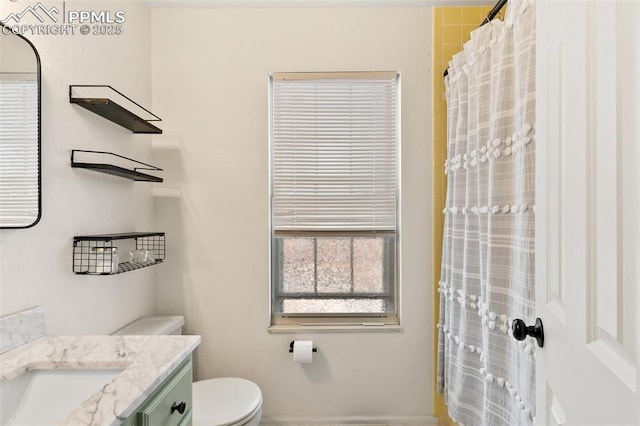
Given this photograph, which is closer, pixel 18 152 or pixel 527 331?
pixel 527 331

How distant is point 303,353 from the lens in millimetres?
1847

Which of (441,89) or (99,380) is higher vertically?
(441,89)

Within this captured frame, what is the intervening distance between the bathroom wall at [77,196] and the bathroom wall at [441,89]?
5.41 ft

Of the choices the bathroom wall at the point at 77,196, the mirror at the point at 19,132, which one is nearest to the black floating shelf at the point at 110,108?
the bathroom wall at the point at 77,196

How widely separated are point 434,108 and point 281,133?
0.89 metres

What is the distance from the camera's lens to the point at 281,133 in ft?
6.45

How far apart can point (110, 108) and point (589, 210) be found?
5.45 ft

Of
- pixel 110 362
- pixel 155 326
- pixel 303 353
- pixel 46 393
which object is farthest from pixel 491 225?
pixel 155 326

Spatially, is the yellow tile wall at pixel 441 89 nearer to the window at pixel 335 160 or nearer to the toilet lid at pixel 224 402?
the window at pixel 335 160

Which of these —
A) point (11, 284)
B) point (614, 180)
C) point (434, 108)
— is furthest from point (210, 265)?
point (614, 180)

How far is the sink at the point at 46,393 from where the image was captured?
36.0 inches

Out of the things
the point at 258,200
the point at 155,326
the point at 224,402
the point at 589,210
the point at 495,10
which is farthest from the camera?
the point at 258,200

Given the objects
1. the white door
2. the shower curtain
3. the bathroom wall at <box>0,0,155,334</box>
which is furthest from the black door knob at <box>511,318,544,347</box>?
the bathroom wall at <box>0,0,155,334</box>

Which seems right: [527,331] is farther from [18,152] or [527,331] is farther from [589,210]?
[18,152]
